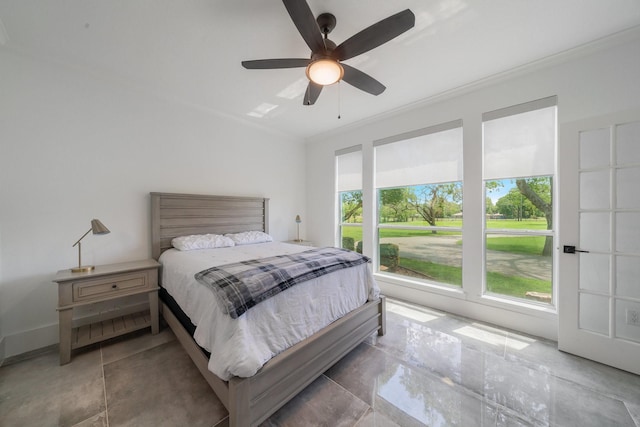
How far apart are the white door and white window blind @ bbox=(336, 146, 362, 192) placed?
2410mm

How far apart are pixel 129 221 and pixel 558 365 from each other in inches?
177

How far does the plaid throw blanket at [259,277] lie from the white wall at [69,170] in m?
1.77

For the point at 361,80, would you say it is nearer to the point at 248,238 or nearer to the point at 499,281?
the point at 248,238

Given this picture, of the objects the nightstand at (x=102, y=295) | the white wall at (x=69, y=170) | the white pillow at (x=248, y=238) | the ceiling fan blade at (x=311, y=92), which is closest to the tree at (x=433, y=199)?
the ceiling fan blade at (x=311, y=92)

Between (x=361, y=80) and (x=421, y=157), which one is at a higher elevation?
(x=361, y=80)

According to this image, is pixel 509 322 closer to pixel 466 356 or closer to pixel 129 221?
pixel 466 356

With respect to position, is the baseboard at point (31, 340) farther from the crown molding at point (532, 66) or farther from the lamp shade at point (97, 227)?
the crown molding at point (532, 66)

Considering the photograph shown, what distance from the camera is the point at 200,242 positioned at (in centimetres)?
286

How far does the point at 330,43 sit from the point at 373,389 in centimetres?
254

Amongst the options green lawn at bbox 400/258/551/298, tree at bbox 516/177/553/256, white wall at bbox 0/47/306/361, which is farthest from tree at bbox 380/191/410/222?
white wall at bbox 0/47/306/361

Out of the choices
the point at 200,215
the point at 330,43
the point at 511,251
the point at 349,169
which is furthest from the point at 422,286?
the point at 200,215

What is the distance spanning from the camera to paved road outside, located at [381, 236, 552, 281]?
2.65m

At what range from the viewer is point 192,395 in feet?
5.19

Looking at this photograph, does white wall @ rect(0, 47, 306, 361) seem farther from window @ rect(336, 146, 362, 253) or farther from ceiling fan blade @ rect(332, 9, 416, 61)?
ceiling fan blade @ rect(332, 9, 416, 61)
